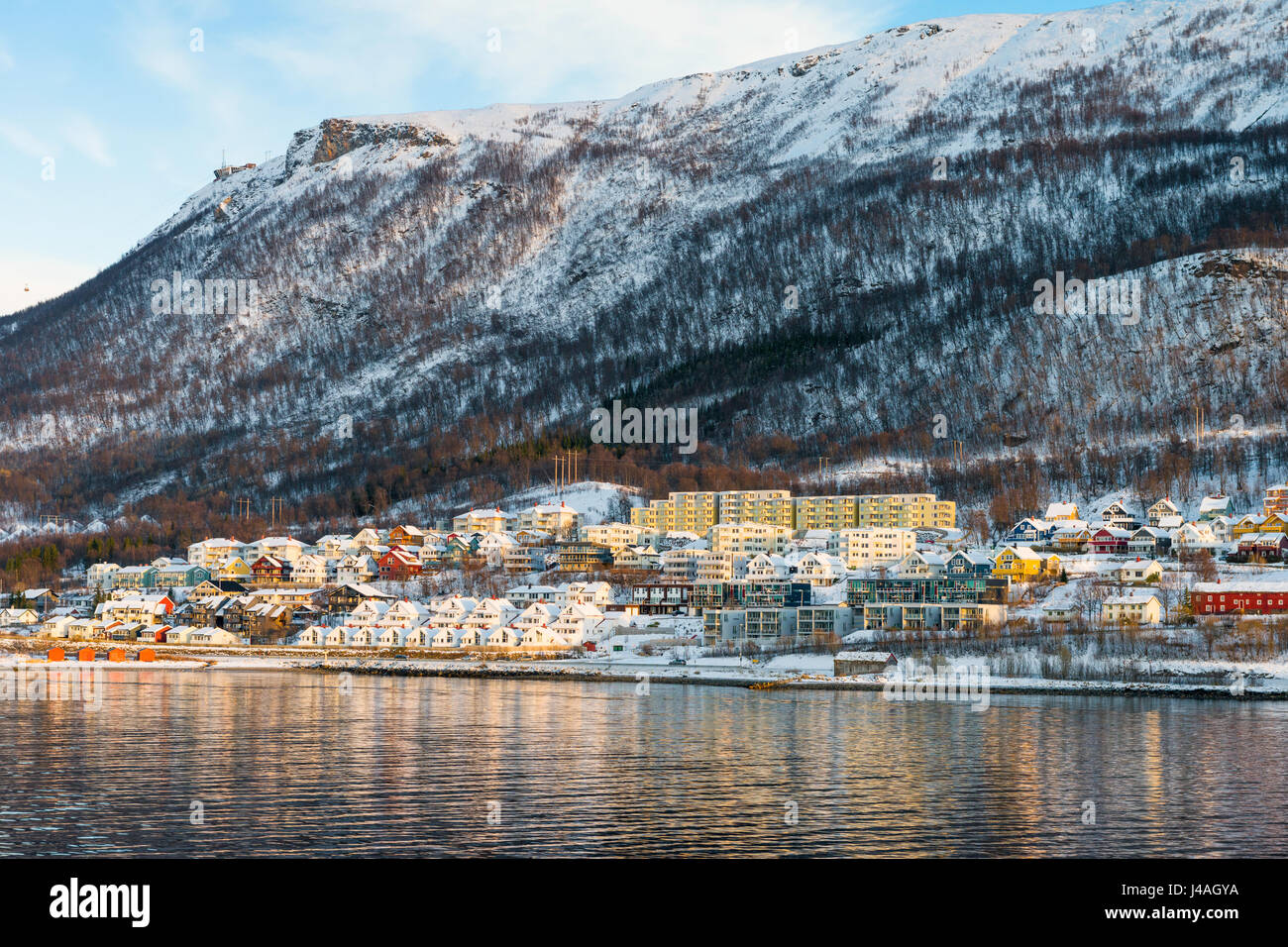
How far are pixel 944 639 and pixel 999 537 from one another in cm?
4067

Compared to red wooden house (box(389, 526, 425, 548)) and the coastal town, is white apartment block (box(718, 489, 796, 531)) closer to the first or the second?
the coastal town

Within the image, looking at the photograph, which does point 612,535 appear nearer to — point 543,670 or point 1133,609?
point 543,670

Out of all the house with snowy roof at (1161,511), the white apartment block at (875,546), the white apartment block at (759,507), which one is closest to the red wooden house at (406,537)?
the white apartment block at (759,507)

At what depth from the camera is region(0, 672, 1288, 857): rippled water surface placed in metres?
25.6

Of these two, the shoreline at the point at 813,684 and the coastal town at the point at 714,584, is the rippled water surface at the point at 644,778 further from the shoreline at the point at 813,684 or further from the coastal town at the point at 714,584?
the coastal town at the point at 714,584

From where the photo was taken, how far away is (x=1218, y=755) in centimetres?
3762

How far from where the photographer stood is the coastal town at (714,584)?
72.8 metres

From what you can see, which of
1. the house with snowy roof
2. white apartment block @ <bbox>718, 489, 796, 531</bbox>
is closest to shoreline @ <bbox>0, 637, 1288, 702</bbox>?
white apartment block @ <bbox>718, 489, 796, 531</bbox>

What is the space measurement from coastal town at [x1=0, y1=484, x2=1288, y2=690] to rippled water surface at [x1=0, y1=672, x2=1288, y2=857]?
1890 cm

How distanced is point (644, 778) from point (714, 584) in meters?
56.3

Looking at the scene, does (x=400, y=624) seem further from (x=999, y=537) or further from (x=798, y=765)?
(x=798, y=765)

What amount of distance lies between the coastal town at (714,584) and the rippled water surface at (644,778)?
18.9m

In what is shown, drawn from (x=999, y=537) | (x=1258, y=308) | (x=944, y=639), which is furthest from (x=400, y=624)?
(x=1258, y=308)

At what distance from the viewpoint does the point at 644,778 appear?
33062 mm
